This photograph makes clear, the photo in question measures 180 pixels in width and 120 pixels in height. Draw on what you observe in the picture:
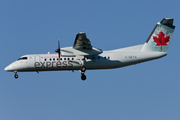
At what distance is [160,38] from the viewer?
36.5 meters

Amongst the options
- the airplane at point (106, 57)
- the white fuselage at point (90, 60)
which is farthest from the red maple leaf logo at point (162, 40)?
the white fuselage at point (90, 60)

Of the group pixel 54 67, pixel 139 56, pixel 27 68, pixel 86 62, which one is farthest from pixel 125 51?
pixel 27 68

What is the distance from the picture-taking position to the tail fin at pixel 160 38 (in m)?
36.2

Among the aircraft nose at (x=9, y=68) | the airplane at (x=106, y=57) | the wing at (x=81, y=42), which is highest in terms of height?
the wing at (x=81, y=42)

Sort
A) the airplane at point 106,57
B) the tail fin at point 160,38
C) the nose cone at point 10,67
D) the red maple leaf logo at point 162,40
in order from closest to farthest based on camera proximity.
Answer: the airplane at point 106,57 < the tail fin at point 160,38 < the red maple leaf logo at point 162,40 < the nose cone at point 10,67

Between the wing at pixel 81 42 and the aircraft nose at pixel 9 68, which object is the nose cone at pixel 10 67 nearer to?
the aircraft nose at pixel 9 68

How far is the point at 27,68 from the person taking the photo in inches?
1451

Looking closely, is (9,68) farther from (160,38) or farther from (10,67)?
(160,38)

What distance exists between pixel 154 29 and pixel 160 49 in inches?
79.8

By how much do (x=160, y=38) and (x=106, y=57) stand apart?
220 inches

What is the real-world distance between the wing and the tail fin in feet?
18.4

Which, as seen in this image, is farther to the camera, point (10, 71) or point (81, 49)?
point (10, 71)

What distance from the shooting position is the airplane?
35750 mm

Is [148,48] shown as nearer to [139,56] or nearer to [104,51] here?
[139,56]
